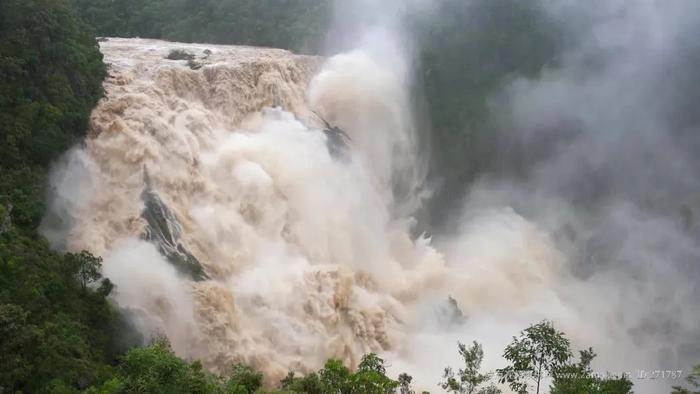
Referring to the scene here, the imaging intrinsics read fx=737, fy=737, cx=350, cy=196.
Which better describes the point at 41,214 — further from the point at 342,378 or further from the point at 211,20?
the point at 211,20

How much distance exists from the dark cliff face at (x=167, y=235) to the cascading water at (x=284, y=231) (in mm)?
40

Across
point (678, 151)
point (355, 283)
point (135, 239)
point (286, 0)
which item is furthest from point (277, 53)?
point (678, 151)

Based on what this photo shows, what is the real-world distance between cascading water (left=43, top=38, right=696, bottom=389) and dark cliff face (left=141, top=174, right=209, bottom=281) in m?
0.04

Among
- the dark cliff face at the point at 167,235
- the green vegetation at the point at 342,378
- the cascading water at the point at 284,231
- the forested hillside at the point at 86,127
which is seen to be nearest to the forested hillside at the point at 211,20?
the forested hillside at the point at 86,127

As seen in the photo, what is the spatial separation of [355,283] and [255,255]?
3618mm

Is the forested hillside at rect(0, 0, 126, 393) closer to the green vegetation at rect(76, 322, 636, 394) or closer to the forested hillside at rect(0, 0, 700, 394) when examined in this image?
the forested hillside at rect(0, 0, 700, 394)

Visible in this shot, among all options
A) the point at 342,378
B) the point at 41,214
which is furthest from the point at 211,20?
the point at 342,378

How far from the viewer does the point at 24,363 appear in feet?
44.8

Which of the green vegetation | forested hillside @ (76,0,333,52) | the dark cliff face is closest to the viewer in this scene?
the green vegetation

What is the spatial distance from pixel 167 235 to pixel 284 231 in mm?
4585

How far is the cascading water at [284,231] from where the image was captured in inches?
765

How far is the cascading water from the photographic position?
765 inches

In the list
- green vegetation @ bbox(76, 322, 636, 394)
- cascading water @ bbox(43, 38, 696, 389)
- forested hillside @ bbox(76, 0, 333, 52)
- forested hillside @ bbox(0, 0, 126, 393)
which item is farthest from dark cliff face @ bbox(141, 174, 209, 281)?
forested hillside @ bbox(76, 0, 333, 52)

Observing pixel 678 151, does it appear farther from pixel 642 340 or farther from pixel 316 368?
pixel 316 368
